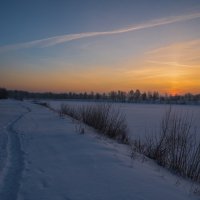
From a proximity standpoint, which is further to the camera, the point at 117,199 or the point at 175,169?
the point at 175,169

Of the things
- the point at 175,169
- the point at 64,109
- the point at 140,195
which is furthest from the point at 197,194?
the point at 64,109

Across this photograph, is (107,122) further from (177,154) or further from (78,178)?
(78,178)

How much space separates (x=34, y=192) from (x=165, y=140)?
5540 millimetres

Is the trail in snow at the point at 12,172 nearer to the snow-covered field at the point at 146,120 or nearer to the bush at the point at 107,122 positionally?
the snow-covered field at the point at 146,120

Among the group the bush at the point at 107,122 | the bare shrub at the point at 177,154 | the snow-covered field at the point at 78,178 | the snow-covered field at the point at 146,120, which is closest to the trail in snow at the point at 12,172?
the snow-covered field at the point at 78,178

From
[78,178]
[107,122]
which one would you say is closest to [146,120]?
[107,122]

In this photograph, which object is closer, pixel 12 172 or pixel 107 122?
pixel 12 172

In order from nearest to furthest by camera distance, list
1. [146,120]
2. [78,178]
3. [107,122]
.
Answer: [78,178]
[107,122]
[146,120]

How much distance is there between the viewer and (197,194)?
6129mm

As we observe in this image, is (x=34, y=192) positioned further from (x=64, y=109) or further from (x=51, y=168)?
(x=64, y=109)

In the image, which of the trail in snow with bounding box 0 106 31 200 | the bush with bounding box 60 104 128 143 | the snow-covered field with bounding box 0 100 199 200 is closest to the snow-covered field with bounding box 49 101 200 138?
the bush with bounding box 60 104 128 143

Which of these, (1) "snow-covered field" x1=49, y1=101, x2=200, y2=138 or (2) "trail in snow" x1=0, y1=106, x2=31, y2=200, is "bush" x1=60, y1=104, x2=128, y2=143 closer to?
(1) "snow-covered field" x1=49, y1=101, x2=200, y2=138

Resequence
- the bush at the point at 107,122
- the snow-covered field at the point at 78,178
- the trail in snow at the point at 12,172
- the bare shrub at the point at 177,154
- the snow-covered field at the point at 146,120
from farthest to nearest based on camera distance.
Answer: the snow-covered field at the point at 146,120
the bush at the point at 107,122
the bare shrub at the point at 177,154
the snow-covered field at the point at 78,178
the trail in snow at the point at 12,172

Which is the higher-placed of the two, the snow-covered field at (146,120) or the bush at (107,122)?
the bush at (107,122)
